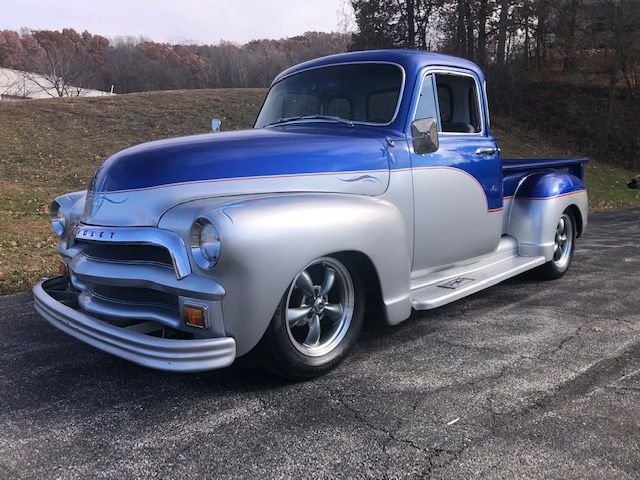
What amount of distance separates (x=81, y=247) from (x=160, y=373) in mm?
903

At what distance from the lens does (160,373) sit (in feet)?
11.6

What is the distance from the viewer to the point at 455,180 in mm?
4512

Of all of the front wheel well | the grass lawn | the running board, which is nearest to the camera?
the front wheel well

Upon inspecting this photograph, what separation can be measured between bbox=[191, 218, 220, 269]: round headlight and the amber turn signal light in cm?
22

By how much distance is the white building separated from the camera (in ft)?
159

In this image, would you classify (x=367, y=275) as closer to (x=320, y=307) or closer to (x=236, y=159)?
(x=320, y=307)

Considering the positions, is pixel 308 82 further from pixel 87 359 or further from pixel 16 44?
pixel 16 44

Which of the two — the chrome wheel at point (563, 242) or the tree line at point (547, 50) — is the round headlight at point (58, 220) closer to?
the chrome wheel at point (563, 242)

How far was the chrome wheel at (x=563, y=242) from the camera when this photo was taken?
6.06 meters

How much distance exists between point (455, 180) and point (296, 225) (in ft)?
6.18

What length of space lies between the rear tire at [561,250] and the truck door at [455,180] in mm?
1067

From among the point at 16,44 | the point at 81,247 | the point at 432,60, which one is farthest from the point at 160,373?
the point at 16,44

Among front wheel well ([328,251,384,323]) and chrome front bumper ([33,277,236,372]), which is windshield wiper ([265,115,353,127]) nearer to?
front wheel well ([328,251,384,323])

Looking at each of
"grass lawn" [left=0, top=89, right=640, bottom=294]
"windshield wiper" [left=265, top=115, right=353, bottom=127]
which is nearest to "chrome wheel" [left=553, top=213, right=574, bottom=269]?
"windshield wiper" [left=265, top=115, right=353, bottom=127]
